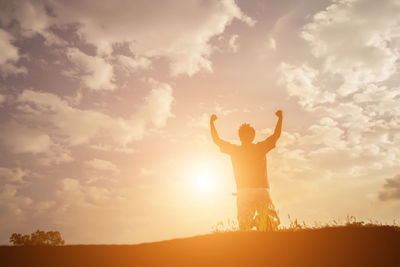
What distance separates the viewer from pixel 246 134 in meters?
8.16

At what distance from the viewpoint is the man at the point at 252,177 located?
7365 millimetres

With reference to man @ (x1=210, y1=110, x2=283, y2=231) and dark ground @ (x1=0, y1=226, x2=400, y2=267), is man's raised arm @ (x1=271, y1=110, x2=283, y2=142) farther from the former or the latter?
dark ground @ (x1=0, y1=226, x2=400, y2=267)

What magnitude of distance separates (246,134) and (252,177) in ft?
3.76

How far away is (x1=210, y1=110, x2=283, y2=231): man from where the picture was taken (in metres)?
7.36

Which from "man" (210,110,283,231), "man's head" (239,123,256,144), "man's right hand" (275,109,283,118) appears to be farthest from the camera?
"man's right hand" (275,109,283,118)

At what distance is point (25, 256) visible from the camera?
5.73 metres

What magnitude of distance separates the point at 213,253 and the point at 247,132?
3.47m

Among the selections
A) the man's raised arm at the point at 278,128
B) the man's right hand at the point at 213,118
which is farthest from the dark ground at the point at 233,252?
the man's right hand at the point at 213,118

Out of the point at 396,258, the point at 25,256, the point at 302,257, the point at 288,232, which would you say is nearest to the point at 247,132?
the point at 288,232

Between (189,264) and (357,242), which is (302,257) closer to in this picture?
Answer: (357,242)

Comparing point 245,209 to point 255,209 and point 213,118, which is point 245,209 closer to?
point 255,209

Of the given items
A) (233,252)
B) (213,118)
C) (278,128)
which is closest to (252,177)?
(278,128)

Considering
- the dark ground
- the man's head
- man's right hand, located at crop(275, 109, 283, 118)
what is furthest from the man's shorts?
man's right hand, located at crop(275, 109, 283, 118)

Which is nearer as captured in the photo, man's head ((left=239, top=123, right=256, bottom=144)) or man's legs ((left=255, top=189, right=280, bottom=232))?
man's legs ((left=255, top=189, right=280, bottom=232))
